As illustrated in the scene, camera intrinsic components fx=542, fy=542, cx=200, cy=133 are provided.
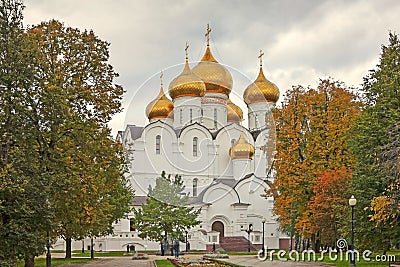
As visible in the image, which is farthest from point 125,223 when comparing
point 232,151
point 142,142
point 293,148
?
point 293,148

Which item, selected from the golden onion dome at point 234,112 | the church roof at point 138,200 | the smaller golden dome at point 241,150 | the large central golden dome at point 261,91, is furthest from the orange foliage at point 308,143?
the golden onion dome at point 234,112

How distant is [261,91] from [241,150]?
849 centimetres

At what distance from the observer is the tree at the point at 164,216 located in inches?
1613

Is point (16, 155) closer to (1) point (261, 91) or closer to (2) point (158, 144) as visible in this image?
(2) point (158, 144)

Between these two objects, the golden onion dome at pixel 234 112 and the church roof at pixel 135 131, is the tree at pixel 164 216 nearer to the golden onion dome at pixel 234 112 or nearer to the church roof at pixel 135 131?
the church roof at pixel 135 131

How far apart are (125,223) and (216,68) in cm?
1880

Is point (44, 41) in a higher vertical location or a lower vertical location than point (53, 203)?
higher

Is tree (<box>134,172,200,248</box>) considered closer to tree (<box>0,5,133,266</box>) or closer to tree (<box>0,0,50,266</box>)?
tree (<box>0,5,133,266</box>)

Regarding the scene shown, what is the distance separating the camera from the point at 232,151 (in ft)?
187

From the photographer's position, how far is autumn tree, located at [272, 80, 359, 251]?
27.2m

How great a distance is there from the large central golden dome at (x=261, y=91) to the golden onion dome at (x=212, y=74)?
4268 millimetres

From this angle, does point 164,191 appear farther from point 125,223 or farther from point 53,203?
point 53,203

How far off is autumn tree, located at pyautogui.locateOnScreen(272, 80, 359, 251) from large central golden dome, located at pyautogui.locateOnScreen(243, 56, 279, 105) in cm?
3058

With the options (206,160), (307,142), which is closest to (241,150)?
(206,160)
